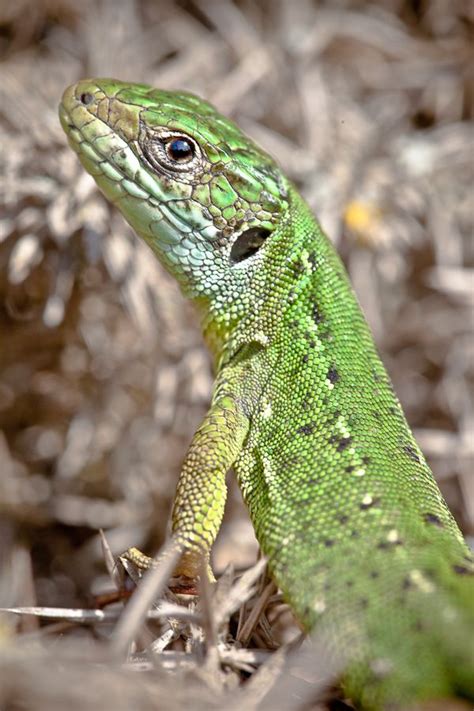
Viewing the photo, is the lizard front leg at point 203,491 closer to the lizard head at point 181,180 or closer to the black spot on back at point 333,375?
the black spot on back at point 333,375

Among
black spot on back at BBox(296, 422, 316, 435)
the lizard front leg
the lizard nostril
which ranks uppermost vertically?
the lizard nostril

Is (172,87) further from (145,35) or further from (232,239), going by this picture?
(232,239)

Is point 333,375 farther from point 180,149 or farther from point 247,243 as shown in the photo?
point 180,149

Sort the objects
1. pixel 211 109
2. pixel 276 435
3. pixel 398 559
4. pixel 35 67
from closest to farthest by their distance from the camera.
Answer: pixel 398 559 → pixel 276 435 → pixel 211 109 → pixel 35 67

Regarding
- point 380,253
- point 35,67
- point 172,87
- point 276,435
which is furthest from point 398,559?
point 35,67

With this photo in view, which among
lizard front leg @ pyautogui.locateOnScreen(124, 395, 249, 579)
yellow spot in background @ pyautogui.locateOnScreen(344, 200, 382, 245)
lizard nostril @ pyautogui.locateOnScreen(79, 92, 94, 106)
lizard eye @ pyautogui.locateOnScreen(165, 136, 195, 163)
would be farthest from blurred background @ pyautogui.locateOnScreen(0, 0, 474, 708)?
lizard front leg @ pyautogui.locateOnScreen(124, 395, 249, 579)

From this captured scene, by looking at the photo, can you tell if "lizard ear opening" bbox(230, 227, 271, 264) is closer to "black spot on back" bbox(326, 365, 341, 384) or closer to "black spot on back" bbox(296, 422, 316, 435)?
"black spot on back" bbox(326, 365, 341, 384)

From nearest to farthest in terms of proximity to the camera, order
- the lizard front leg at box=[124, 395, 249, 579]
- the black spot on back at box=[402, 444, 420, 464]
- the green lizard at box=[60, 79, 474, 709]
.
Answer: the green lizard at box=[60, 79, 474, 709], the lizard front leg at box=[124, 395, 249, 579], the black spot on back at box=[402, 444, 420, 464]
